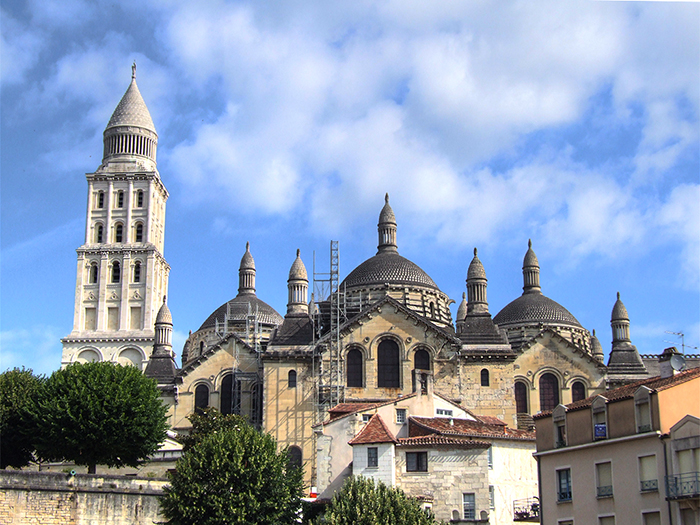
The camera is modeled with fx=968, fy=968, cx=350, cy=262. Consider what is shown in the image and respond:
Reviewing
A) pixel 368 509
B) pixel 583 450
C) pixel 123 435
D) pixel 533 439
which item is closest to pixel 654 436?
pixel 583 450

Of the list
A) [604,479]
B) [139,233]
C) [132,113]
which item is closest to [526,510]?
[604,479]

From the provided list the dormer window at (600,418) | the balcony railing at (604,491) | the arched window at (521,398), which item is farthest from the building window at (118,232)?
the balcony railing at (604,491)

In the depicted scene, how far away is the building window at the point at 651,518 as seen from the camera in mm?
27609

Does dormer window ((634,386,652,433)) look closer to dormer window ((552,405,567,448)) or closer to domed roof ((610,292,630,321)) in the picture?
dormer window ((552,405,567,448))

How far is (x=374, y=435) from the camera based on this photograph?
4088 centimetres

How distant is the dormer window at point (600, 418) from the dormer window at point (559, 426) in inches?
67.3

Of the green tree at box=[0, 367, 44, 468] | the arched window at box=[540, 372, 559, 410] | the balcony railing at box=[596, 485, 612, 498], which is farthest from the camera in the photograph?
the arched window at box=[540, 372, 559, 410]

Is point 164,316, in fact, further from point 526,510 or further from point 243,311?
point 526,510

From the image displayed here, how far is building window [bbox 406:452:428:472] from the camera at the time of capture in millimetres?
Result: 40062

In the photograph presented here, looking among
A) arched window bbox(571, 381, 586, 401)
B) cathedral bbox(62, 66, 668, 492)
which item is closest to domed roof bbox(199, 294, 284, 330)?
cathedral bbox(62, 66, 668, 492)

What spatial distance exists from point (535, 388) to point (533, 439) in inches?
826

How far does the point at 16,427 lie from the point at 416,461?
21.9 metres

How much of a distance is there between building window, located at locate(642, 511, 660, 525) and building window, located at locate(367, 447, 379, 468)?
1442 cm

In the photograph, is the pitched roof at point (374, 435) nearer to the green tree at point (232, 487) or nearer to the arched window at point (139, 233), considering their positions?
the green tree at point (232, 487)
